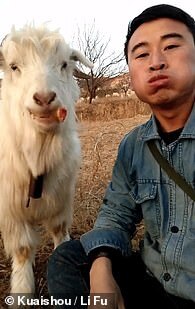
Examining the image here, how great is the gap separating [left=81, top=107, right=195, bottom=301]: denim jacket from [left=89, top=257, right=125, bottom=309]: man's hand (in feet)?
0.34

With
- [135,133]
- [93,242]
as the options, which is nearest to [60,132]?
[135,133]

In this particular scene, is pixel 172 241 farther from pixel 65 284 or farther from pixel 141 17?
pixel 141 17

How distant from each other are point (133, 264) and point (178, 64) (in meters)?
1.00

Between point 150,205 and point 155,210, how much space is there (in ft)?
0.12

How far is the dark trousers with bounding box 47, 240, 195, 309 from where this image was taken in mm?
2043

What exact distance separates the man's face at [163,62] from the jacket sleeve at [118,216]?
0.42 m

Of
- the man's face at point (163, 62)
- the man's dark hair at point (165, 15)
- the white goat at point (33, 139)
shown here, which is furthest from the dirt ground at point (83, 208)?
the man's dark hair at point (165, 15)

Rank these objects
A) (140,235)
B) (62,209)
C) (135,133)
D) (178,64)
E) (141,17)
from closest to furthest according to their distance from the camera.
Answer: (178,64) → (141,17) → (135,133) → (62,209) → (140,235)

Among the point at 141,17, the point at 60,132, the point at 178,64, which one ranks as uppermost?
the point at 141,17

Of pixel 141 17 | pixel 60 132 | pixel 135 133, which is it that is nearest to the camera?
pixel 141 17

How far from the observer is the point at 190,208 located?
6.19 ft

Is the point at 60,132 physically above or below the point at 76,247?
above

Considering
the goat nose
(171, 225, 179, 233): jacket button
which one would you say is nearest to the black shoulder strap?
(171, 225, 179, 233): jacket button

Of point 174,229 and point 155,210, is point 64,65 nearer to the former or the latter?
point 155,210
